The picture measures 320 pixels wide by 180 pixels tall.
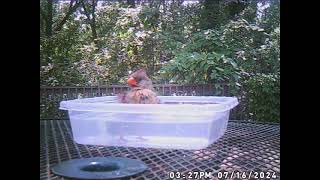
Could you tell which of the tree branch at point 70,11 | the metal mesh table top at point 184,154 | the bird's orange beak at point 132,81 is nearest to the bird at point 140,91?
the bird's orange beak at point 132,81

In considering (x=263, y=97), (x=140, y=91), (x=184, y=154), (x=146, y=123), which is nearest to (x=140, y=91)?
(x=140, y=91)

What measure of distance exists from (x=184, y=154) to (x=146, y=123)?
13cm

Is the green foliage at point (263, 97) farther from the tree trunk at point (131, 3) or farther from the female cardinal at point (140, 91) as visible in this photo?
the tree trunk at point (131, 3)

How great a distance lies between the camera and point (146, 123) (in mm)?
1033

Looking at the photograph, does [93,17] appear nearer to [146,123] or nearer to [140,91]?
[140,91]

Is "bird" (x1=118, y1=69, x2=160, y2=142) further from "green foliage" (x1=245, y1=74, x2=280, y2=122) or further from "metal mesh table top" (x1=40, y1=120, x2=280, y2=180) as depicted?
"green foliage" (x1=245, y1=74, x2=280, y2=122)

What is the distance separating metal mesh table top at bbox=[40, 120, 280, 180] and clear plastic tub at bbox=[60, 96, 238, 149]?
0.10 feet

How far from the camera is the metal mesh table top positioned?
0.91 metres

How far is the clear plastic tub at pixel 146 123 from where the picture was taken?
3.28 ft

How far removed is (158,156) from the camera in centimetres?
97

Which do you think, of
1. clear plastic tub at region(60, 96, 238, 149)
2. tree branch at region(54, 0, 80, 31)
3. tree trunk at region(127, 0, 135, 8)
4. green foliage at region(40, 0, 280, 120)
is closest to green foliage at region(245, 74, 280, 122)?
green foliage at region(40, 0, 280, 120)
